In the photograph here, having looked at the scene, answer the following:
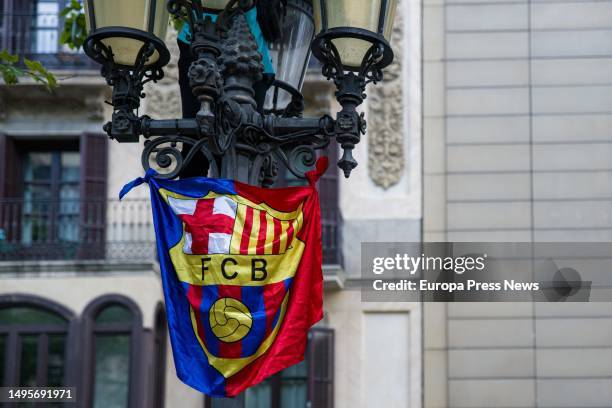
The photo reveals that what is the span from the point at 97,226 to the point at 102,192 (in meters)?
0.64

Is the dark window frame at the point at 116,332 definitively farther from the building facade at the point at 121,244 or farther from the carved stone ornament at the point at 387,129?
the carved stone ornament at the point at 387,129

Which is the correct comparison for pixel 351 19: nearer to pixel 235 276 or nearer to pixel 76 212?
pixel 235 276

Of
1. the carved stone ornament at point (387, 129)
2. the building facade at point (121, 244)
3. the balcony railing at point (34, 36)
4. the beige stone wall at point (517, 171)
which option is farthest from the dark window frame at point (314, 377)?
the balcony railing at point (34, 36)

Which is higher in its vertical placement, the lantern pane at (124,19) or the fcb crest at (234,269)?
the lantern pane at (124,19)

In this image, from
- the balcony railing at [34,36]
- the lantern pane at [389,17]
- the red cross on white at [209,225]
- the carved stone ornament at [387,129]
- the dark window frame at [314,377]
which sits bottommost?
the dark window frame at [314,377]

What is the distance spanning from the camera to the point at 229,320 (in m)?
6.12

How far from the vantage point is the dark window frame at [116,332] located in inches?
694

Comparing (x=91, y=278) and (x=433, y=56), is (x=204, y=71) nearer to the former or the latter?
(x=91, y=278)

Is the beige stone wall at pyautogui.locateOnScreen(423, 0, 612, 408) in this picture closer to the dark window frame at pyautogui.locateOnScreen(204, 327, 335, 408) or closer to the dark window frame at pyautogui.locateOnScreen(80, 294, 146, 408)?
the dark window frame at pyautogui.locateOnScreen(204, 327, 335, 408)

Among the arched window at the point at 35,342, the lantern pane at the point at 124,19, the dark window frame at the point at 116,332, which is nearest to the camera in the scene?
the lantern pane at the point at 124,19

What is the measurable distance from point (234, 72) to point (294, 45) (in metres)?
1.32

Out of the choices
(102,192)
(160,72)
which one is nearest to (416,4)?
(102,192)

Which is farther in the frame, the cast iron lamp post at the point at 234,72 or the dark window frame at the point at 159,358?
the dark window frame at the point at 159,358

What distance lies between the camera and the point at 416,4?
19.5m
